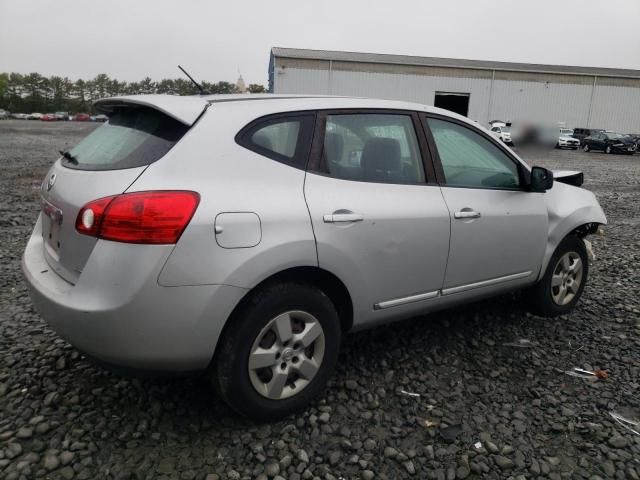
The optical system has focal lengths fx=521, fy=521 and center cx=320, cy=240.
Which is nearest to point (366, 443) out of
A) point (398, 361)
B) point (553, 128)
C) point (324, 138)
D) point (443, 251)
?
point (398, 361)

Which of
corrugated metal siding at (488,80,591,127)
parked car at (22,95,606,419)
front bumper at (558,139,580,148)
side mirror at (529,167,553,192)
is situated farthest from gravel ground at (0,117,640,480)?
corrugated metal siding at (488,80,591,127)

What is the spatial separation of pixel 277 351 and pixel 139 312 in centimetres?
70

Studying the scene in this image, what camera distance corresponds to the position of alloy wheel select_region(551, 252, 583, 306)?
163 inches

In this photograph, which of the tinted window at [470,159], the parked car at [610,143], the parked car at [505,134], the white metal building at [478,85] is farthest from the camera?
the white metal building at [478,85]

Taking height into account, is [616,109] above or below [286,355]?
above

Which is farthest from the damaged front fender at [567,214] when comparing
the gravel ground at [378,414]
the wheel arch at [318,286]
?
the wheel arch at [318,286]

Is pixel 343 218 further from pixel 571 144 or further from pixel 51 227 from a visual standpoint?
pixel 571 144

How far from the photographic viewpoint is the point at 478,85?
42812 mm

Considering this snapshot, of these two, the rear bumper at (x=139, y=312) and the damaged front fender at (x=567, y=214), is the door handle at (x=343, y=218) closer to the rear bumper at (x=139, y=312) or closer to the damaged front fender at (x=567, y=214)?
the rear bumper at (x=139, y=312)

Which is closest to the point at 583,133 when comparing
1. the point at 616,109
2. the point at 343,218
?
the point at 616,109

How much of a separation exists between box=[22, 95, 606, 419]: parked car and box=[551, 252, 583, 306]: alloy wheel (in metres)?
0.84

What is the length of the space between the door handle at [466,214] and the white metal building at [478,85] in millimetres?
38232

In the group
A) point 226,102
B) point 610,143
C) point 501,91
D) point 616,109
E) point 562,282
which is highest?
point 501,91

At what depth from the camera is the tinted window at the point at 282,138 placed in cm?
260
